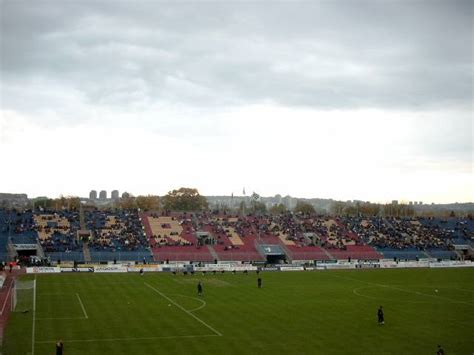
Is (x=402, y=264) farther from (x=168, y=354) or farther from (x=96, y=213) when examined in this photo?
(x=168, y=354)

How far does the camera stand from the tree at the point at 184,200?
173 metres

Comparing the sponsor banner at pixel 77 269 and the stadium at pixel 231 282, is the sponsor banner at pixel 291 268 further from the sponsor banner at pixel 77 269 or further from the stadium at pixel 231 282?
the sponsor banner at pixel 77 269

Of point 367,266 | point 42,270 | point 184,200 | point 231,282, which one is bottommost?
point 367,266

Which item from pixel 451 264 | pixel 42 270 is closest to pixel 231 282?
pixel 42 270

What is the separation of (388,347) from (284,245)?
194ft

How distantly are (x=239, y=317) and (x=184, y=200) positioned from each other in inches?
5406

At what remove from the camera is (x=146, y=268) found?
69938 mm

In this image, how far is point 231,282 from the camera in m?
58.7

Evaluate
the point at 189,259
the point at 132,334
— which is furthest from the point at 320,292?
the point at 189,259

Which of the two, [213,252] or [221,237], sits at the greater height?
[221,237]

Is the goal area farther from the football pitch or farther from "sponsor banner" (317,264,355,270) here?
"sponsor banner" (317,264,355,270)

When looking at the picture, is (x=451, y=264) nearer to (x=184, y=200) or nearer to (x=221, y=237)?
(x=221, y=237)

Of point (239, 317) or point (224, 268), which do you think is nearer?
point (239, 317)

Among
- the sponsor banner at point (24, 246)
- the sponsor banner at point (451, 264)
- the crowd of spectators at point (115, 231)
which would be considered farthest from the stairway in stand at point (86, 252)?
the sponsor banner at point (451, 264)
